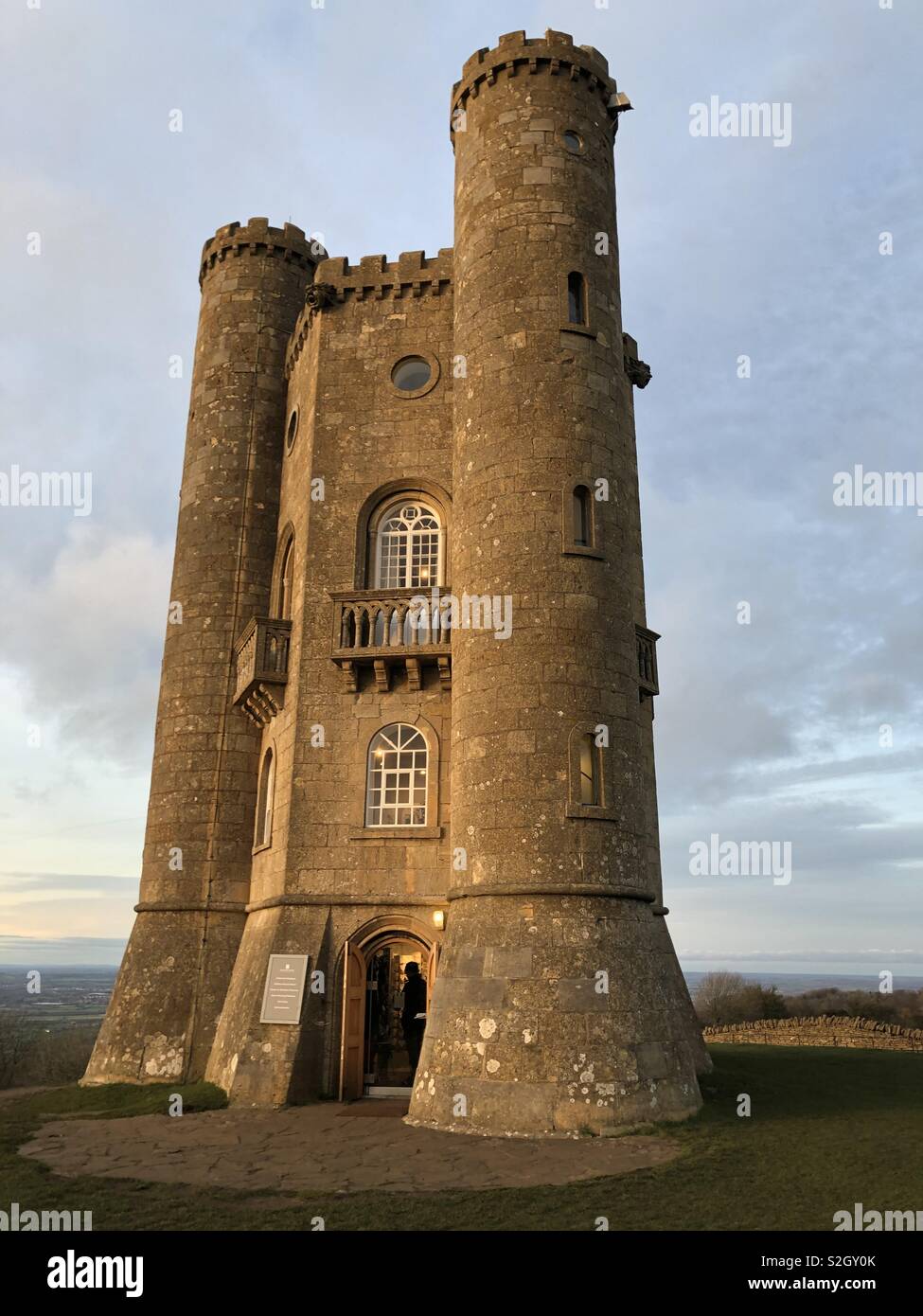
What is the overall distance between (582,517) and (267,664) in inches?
277

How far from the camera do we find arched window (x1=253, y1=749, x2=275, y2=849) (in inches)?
799

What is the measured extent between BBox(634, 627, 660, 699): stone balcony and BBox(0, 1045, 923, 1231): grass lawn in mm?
A: 8028

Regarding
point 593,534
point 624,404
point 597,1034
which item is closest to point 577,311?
point 624,404

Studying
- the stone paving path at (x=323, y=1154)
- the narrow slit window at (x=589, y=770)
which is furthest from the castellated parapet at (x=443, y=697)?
the stone paving path at (x=323, y=1154)

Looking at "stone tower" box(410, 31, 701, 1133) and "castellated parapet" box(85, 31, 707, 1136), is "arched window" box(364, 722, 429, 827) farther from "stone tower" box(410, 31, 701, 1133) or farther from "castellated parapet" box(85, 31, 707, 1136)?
"stone tower" box(410, 31, 701, 1133)

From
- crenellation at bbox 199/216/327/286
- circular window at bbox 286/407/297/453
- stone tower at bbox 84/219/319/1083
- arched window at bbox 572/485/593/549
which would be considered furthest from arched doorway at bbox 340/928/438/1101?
crenellation at bbox 199/216/327/286

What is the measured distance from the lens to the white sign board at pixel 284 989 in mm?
16938

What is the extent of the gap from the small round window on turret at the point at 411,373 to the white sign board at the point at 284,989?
39.2 ft

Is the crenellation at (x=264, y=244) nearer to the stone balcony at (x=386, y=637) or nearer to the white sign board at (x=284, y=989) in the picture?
the stone balcony at (x=386, y=637)

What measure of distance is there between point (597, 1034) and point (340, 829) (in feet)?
20.8

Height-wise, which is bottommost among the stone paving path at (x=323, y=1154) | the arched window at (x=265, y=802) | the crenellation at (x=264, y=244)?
the stone paving path at (x=323, y=1154)

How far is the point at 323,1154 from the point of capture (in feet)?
40.3
